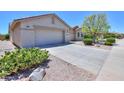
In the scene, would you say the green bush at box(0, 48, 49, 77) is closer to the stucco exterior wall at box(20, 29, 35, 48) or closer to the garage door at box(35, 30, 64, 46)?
the stucco exterior wall at box(20, 29, 35, 48)

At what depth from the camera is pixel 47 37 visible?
15508mm

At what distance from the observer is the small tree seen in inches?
824

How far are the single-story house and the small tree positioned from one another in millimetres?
3875

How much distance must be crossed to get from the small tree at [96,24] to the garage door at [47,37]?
559cm

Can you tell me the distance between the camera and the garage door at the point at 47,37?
1428cm

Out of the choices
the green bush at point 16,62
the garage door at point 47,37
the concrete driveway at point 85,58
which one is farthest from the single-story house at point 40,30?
the green bush at point 16,62

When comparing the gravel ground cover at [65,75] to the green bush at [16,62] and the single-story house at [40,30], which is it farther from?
the single-story house at [40,30]

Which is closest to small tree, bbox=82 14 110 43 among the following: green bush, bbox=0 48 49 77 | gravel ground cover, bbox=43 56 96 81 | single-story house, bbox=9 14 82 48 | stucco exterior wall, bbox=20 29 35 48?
single-story house, bbox=9 14 82 48

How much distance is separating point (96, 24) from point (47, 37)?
952 centimetres
